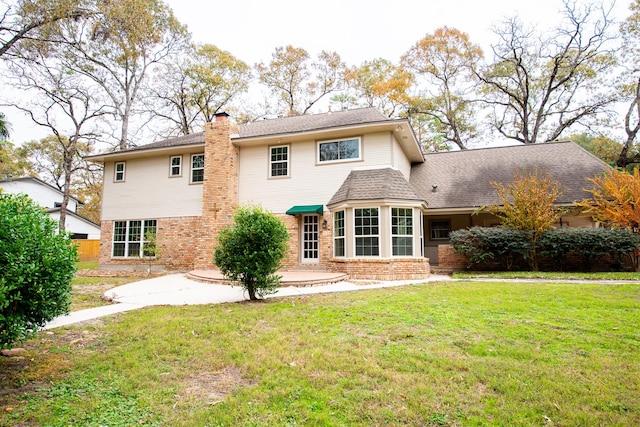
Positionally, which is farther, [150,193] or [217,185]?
[150,193]

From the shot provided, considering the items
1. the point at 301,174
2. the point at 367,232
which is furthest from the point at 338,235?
the point at 301,174

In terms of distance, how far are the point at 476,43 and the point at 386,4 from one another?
704 inches

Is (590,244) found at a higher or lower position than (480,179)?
lower

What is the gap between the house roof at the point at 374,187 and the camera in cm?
1197

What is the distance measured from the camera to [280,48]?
29.5 metres

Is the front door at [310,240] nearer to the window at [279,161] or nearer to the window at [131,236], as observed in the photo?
the window at [279,161]

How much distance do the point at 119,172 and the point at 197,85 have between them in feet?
46.4

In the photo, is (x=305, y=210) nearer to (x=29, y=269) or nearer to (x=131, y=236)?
(x=131, y=236)

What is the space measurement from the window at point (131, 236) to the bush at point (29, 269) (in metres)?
12.9

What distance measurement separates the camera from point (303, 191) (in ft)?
46.7

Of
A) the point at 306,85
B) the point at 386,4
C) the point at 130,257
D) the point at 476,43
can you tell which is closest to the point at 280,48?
the point at 306,85

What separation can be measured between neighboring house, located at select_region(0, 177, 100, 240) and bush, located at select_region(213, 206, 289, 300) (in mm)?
29583

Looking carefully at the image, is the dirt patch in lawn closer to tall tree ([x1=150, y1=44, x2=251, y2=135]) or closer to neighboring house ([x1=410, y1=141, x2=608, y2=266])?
neighboring house ([x1=410, y1=141, x2=608, y2=266])

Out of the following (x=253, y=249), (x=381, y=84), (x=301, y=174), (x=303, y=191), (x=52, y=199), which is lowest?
(x=253, y=249)
